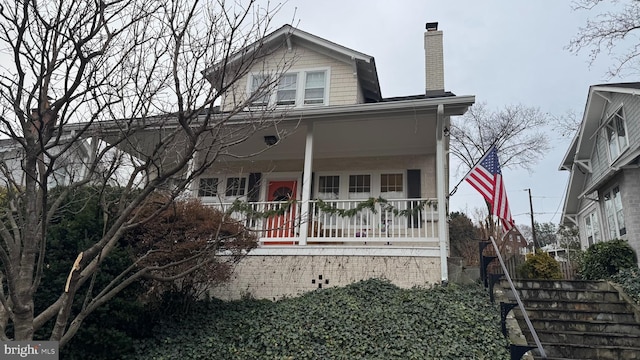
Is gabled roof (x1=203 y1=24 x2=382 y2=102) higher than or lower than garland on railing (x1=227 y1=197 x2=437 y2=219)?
higher

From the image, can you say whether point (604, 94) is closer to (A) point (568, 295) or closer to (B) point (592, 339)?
(A) point (568, 295)

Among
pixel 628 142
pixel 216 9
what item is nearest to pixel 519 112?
pixel 628 142

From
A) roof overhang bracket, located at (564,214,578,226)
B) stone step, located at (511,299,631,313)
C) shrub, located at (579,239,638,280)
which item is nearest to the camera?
stone step, located at (511,299,631,313)

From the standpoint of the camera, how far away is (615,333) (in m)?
5.96

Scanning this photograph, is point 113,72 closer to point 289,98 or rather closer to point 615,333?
point 289,98

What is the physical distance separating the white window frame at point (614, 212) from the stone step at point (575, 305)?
469 centimetres

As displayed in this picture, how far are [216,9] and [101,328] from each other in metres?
4.05

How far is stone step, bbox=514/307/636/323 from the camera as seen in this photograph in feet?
20.7

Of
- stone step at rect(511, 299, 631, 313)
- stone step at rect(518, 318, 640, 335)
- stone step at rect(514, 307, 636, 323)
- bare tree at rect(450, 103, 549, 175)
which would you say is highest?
bare tree at rect(450, 103, 549, 175)

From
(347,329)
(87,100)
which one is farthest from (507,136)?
(87,100)

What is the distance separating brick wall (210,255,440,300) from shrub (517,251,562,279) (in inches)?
137

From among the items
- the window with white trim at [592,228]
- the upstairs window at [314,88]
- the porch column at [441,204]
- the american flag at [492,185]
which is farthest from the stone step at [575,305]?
the window with white trim at [592,228]

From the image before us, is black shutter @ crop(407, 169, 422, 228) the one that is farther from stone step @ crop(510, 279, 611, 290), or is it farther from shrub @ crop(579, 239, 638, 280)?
shrub @ crop(579, 239, 638, 280)

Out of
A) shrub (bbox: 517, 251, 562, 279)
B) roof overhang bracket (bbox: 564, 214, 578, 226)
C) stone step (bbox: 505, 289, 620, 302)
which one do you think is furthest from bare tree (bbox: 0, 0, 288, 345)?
roof overhang bracket (bbox: 564, 214, 578, 226)
